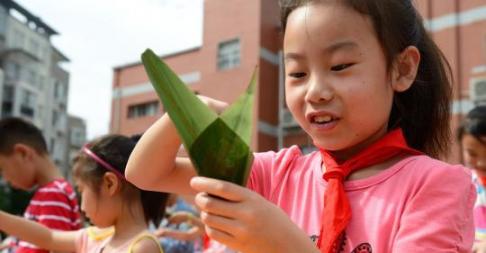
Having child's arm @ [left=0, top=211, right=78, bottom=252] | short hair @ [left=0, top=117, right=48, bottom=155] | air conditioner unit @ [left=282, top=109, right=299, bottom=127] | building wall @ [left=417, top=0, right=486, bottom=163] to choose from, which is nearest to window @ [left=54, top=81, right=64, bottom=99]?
air conditioner unit @ [left=282, top=109, right=299, bottom=127]

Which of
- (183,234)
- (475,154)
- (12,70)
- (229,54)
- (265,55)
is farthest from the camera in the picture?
(12,70)

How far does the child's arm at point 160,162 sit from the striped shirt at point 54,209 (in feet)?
6.25

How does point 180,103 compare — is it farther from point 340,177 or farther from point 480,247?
point 480,247

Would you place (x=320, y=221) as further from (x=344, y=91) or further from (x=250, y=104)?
(x=250, y=104)

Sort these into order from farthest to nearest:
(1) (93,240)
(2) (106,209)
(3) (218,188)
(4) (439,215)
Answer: (1) (93,240) < (2) (106,209) < (4) (439,215) < (3) (218,188)

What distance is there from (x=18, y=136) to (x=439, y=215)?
282 centimetres

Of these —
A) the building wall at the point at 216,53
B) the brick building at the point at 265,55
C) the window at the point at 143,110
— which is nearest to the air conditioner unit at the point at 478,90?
the brick building at the point at 265,55

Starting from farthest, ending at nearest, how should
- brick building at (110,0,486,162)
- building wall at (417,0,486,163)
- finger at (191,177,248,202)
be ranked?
brick building at (110,0,486,162) → building wall at (417,0,486,163) → finger at (191,177,248,202)

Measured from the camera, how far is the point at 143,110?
1686cm

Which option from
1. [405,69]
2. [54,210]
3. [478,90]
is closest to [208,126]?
[405,69]

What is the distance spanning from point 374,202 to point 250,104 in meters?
0.42

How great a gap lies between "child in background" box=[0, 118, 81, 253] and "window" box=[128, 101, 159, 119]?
1307 centimetres

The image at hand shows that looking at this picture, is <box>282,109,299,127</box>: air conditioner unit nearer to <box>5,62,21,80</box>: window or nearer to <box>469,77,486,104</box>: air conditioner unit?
<box>469,77,486,104</box>: air conditioner unit

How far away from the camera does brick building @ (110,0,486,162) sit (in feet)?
34.9
